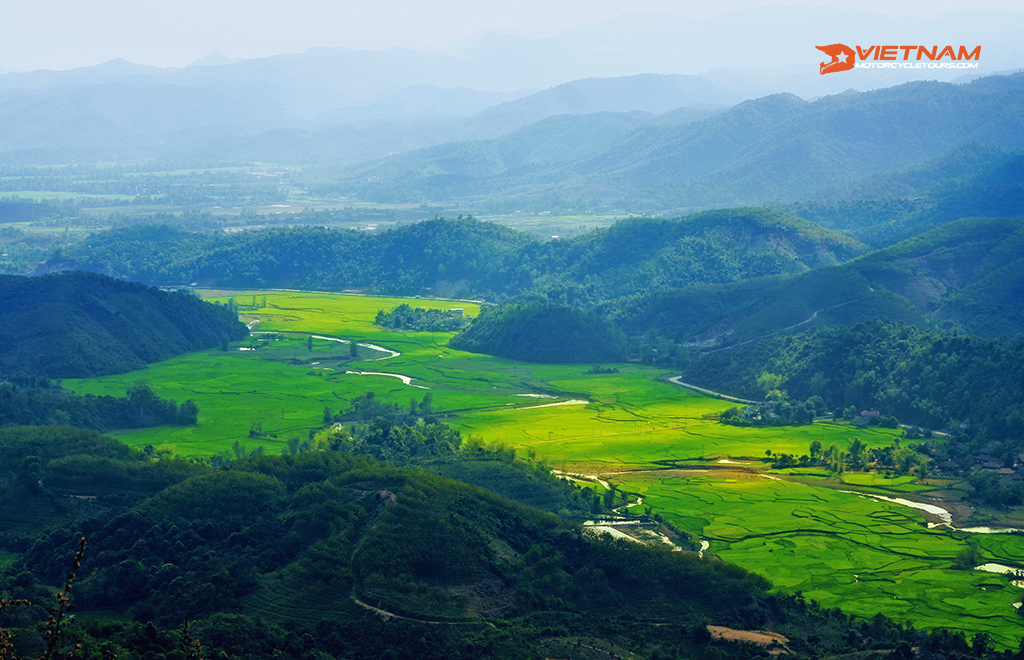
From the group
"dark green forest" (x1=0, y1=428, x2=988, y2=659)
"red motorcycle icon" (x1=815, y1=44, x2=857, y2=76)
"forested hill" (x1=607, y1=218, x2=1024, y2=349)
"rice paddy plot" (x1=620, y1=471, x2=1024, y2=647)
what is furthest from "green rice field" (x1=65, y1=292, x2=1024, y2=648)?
"red motorcycle icon" (x1=815, y1=44, x2=857, y2=76)

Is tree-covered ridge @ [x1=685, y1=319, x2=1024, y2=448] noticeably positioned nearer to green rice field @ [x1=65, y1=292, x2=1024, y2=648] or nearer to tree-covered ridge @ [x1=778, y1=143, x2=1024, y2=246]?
green rice field @ [x1=65, y1=292, x2=1024, y2=648]

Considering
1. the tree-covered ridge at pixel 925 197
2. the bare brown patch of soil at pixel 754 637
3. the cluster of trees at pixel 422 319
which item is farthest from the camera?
the tree-covered ridge at pixel 925 197

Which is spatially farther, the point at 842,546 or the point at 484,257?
the point at 484,257

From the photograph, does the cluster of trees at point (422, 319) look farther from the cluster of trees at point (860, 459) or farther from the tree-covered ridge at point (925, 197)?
the cluster of trees at point (860, 459)

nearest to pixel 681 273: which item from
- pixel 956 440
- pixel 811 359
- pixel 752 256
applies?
pixel 752 256

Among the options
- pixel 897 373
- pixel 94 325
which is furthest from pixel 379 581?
pixel 94 325

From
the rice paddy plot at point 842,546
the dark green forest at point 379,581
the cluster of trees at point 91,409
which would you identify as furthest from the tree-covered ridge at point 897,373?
the cluster of trees at point 91,409

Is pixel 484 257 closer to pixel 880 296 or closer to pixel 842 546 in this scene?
pixel 880 296
